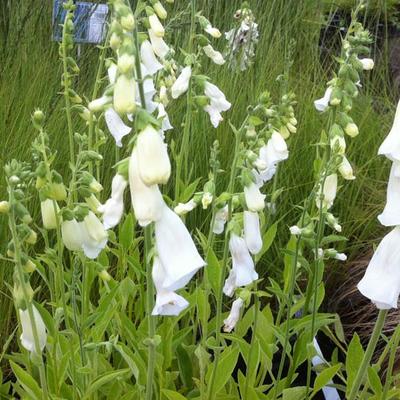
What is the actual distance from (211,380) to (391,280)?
2.24 ft

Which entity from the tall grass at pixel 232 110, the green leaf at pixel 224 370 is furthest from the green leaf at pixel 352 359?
the tall grass at pixel 232 110

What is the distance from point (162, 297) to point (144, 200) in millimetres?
230

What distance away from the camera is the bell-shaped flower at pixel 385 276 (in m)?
1.05

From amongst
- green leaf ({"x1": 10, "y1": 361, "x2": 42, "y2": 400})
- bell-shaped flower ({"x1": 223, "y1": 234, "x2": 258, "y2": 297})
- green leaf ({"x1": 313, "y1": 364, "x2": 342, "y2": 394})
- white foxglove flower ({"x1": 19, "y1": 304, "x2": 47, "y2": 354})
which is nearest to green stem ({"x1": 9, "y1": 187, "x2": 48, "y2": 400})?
white foxglove flower ({"x1": 19, "y1": 304, "x2": 47, "y2": 354})

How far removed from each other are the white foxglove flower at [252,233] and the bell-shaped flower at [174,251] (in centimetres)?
37

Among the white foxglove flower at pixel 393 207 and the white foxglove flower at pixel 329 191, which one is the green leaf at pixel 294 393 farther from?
the white foxglove flower at pixel 393 207

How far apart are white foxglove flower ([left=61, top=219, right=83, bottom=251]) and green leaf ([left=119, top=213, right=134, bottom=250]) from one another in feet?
2.04

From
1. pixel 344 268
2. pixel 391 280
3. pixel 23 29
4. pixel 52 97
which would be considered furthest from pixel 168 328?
pixel 23 29

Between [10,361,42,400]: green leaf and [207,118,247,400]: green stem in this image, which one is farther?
[10,361,42,400]: green leaf

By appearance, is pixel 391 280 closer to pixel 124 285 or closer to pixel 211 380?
pixel 211 380

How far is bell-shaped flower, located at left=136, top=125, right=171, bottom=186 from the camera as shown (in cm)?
91

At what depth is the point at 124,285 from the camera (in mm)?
1867

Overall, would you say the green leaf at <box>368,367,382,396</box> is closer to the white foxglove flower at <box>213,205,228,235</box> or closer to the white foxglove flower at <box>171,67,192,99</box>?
the white foxglove flower at <box>213,205,228,235</box>

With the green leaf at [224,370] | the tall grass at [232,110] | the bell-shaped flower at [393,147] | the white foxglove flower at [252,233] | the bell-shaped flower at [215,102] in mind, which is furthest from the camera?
the tall grass at [232,110]
